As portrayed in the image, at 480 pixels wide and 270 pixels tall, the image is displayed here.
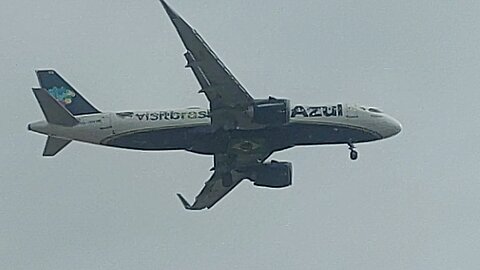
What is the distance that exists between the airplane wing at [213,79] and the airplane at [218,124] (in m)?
0.07

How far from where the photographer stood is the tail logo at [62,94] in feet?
365

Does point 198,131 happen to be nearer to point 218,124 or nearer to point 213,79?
point 218,124

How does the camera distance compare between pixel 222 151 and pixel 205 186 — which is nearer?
pixel 222 151

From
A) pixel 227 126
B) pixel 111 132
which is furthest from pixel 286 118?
pixel 111 132

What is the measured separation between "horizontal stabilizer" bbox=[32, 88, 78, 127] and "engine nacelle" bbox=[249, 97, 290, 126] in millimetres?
13366

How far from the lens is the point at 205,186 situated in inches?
4653

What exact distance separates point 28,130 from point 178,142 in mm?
11085

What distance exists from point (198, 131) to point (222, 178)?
8.09 m

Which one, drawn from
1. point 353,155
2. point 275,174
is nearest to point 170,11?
point 275,174

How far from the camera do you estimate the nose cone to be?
111750 millimetres

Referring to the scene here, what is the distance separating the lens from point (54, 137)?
107438mm

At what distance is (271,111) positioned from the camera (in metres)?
106

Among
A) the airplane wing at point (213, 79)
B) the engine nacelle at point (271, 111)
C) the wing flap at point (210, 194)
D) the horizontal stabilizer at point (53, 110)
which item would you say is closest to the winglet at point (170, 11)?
the airplane wing at point (213, 79)

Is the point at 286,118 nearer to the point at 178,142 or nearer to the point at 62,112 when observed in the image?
the point at 178,142
